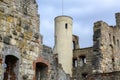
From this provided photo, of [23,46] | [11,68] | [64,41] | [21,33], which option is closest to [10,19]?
[21,33]

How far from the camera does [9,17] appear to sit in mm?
9305

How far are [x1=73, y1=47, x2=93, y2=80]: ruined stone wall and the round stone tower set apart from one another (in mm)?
676

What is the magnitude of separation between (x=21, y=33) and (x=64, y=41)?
1961 centimetres

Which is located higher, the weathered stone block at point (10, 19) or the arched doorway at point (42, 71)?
the weathered stone block at point (10, 19)

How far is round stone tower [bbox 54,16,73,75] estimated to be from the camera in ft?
95.1

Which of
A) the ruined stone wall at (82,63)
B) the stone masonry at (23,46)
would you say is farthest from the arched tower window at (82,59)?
the stone masonry at (23,46)

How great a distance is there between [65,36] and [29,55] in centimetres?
1944

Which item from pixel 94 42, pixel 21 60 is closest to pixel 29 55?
pixel 21 60

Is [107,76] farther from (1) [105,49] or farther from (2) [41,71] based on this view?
(1) [105,49]

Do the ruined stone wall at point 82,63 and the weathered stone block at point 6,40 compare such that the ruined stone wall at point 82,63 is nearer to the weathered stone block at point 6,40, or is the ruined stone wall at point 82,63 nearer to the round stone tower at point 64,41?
the round stone tower at point 64,41

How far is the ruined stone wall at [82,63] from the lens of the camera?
28.6 m

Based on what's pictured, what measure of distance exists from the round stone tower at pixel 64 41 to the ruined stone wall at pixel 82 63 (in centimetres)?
68

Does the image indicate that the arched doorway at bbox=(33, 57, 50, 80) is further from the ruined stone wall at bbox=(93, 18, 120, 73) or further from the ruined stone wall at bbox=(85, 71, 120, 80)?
the ruined stone wall at bbox=(93, 18, 120, 73)

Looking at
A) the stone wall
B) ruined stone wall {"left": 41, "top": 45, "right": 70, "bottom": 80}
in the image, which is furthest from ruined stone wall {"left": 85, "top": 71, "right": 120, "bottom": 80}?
ruined stone wall {"left": 41, "top": 45, "right": 70, "bottom": 80}
